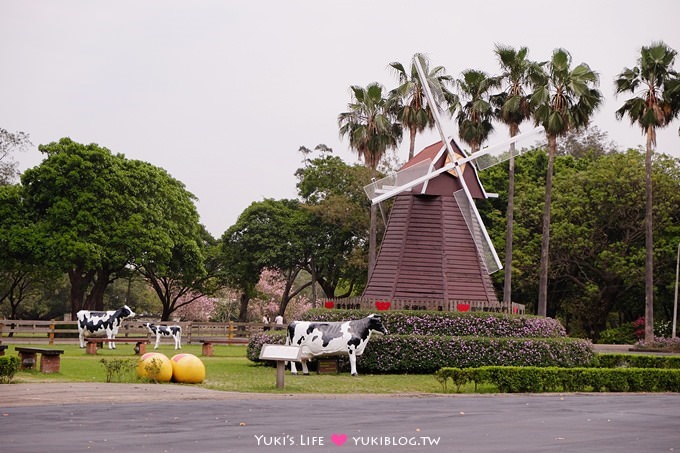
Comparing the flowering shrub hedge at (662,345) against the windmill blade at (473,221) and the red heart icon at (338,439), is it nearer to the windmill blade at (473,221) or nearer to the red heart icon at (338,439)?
the windmill blade at (473,221)

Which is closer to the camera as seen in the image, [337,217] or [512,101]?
[512,101]

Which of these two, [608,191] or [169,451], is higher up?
[608,191]

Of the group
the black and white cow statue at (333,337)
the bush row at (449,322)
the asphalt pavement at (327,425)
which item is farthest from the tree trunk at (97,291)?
the asphalt pavement at (327,425)

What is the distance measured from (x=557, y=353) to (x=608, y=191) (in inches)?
1180

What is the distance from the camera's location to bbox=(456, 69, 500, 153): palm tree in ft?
162

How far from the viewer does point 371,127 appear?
53062 mm

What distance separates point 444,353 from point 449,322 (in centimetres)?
176

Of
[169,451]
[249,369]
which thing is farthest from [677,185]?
[169,451]

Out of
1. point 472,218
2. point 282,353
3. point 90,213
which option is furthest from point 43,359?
point 90,213

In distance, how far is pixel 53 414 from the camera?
15609mm

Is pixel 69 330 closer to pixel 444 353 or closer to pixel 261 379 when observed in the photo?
pixel 261 379

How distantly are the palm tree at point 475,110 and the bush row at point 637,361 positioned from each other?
1952 centimetres

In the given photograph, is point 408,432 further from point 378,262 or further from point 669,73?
point 669,73

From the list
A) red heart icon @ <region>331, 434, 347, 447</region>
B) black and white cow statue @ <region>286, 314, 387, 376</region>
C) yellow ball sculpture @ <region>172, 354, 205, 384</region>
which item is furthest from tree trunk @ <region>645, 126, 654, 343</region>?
red heart icon @ <region>331, 434, 347, 447</region>
